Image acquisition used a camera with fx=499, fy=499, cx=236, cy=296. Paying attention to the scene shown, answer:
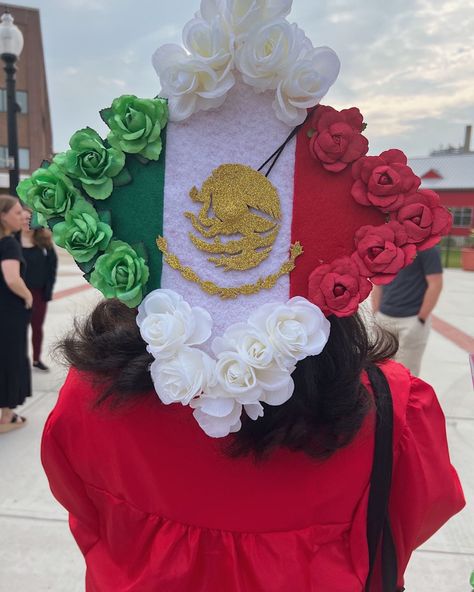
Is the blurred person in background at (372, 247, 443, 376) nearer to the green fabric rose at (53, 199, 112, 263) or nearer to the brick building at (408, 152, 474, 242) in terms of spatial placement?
the green fabric rose at (53, 199, 112, 263)

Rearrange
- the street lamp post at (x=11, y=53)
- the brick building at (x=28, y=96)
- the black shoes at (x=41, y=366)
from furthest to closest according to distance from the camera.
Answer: the brick building at (x=28, y=96) < the street lamp post at (x=11, y=53) < the black shoes at (x=41, y=366)

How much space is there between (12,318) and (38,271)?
1133 mm

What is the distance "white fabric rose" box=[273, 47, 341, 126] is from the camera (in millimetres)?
794

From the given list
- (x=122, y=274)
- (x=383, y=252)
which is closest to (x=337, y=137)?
(x=383, y=252)

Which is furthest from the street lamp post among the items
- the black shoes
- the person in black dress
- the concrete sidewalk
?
the concrete sidewalk

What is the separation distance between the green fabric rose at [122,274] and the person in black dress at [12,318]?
2.76 meters

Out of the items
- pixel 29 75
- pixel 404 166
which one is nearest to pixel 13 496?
pixel 404 166

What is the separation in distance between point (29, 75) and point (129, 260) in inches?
1380

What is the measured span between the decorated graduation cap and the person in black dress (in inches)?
106

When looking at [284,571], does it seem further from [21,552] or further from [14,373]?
[14,373]

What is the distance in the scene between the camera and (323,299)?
848 mm

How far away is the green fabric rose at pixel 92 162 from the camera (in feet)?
2.78

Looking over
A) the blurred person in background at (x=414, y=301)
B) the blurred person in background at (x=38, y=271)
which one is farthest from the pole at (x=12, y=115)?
the blurred person in background at (x=414, y=301)

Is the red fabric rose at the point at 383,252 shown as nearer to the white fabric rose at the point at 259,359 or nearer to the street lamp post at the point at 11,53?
the white fabric rose at the point at 259,359
